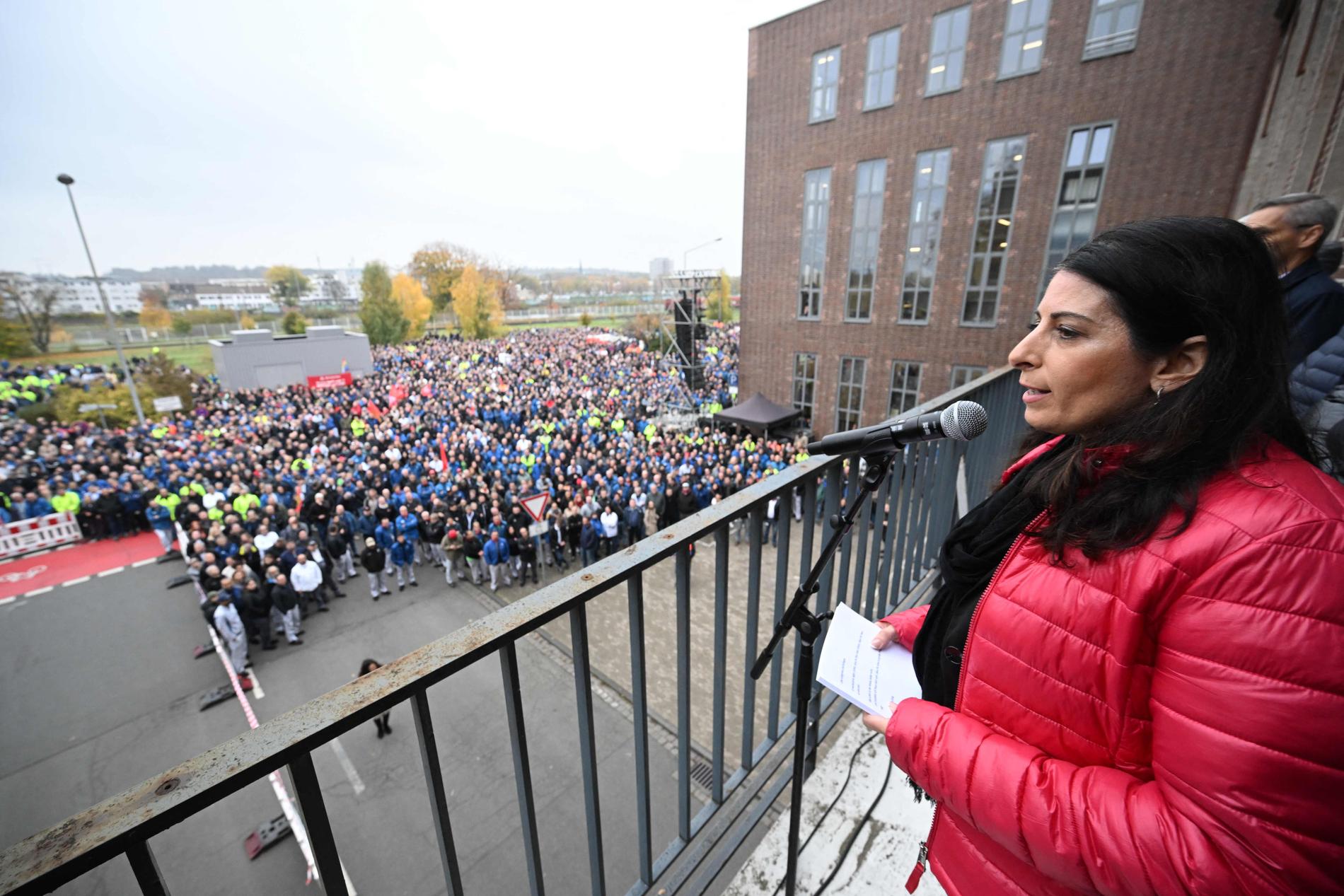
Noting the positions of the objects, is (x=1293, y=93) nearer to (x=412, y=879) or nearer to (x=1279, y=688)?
(x=1279, y=688)

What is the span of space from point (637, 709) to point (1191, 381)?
1621mm

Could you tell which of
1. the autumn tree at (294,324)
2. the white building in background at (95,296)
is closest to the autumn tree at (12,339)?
the autumn tree at (294,324)

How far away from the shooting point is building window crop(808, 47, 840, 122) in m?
19.3

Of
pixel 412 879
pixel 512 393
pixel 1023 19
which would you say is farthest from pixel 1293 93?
pixel 512 393

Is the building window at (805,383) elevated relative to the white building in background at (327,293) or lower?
lower

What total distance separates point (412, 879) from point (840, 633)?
19.9ft

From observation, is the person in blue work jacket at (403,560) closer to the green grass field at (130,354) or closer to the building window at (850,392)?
the building window at (850,392)

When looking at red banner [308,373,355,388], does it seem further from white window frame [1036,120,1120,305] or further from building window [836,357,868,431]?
white window frame [1036,120,1120,305]

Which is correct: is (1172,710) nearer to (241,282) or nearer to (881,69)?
(881,69)

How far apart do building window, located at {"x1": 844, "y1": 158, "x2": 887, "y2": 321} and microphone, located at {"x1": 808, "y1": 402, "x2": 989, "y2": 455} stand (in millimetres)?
20230

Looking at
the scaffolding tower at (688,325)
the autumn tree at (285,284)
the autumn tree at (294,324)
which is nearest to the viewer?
the scaffolding tower at (688,325)

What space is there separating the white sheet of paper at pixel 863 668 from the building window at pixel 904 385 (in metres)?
18.9

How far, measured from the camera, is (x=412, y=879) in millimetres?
5414

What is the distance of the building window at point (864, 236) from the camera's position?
19219mm
